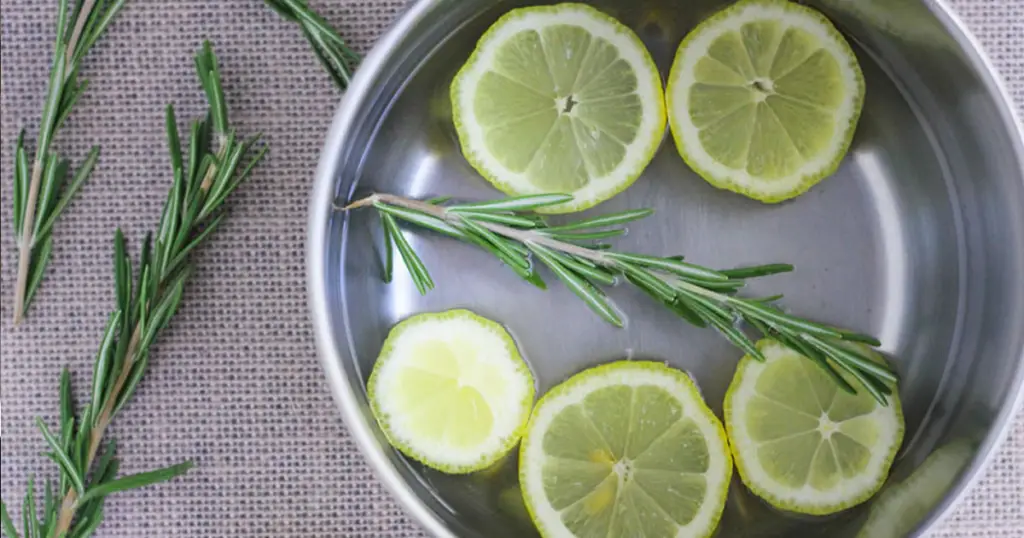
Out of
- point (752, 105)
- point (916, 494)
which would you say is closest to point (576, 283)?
point (752, 105)

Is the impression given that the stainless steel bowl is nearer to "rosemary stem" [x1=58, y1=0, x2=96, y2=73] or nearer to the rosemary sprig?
the rosemary sprig

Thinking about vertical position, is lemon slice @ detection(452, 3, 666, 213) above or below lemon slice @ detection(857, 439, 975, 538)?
above

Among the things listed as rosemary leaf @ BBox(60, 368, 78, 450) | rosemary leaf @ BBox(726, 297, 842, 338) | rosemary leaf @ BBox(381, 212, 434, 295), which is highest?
rosemary leaf @ BBox(726, 297, 842, 338)

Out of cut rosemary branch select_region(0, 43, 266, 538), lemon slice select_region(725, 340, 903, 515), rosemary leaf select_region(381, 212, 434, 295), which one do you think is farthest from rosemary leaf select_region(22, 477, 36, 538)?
lemon slice select_region(725, 340, 903, 515)

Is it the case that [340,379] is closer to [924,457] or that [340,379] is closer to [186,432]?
[186,432]

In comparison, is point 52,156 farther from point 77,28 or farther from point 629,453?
point 629,453
